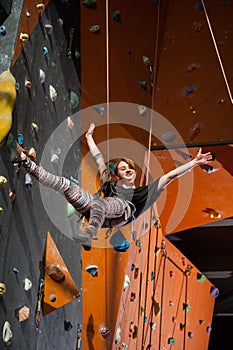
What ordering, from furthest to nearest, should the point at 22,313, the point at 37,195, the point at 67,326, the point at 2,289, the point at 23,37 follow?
the point at 67,326
the point at 37,195
the point at 23,37
the point at 22,313
the point at 2,289

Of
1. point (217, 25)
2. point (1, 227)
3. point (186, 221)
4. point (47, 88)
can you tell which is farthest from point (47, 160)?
point (217, 25)

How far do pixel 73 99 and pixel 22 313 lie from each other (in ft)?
3.91

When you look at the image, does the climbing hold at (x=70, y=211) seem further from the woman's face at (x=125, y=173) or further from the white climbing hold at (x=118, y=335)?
the white climbing hold at (x=118, y=335)

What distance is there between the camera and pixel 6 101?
247 cm

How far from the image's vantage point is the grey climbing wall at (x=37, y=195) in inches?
108

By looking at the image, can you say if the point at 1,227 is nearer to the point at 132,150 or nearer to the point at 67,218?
the point at 67,218

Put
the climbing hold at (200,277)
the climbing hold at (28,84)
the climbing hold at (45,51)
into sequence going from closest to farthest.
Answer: the climbing hold at (28,84), the climbing hold at (45,51), the climbing hold at (200,277)

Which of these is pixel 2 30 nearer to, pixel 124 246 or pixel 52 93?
pixel 52 93

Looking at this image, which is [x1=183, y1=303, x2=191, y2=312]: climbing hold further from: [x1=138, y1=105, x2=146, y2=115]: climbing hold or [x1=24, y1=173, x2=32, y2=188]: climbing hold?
[x1=24, y1=173, x2=32, y2=188]: climbing hold

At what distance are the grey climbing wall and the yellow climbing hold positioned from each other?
0.24 meters

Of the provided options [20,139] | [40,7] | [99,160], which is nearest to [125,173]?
[99,160]

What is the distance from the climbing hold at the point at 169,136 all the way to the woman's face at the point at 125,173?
0.95 meters

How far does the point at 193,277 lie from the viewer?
15.0 ft

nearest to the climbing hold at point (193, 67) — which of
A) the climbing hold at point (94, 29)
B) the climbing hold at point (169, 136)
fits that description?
the climbing hold at point (169, 136)
